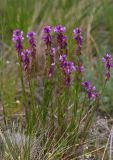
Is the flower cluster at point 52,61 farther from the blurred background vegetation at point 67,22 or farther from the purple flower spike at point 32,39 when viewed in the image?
the blurred background vegetation at point 67,22

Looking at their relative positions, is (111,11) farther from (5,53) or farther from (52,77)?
(52,77)

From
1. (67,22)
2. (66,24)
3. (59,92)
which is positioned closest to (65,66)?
(59,92)

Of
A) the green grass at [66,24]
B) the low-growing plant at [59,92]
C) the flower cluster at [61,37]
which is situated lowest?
the low-growing plant at [59,92]

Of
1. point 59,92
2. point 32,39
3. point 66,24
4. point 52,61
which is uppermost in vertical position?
point 66,24

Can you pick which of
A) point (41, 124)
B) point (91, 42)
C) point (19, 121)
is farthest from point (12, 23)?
point (41, 124)

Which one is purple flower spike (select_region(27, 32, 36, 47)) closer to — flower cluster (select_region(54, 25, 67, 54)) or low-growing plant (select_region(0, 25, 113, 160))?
low-growing plant (select_region(0, 25, 113, 160))

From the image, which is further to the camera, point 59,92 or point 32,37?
point 59,92

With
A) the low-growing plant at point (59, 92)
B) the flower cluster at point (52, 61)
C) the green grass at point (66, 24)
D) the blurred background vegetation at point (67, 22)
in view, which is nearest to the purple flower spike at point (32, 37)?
the low-growing plant at point (59, 92)

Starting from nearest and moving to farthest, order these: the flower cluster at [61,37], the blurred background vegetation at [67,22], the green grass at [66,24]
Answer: the flower cluster at [61,37] < the green grass at [66,24] < the blurred background vegetation at [67,22]

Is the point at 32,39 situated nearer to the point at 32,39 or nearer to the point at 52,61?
the point at 32,39
